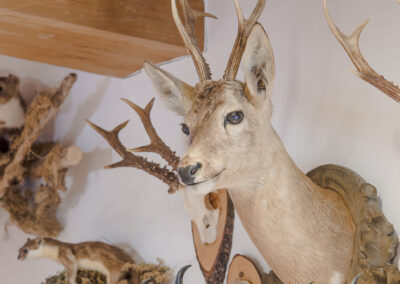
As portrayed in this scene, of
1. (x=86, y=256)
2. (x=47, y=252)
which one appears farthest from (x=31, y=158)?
(x=86, y=256)

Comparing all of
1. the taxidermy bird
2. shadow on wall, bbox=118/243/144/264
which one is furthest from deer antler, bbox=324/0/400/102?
the taxidermy bird

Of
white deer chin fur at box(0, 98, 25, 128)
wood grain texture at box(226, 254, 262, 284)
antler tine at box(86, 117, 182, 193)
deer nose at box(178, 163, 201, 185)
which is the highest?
white deer chin fur at box(0, 98, 25, 128)

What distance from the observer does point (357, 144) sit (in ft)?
5.57

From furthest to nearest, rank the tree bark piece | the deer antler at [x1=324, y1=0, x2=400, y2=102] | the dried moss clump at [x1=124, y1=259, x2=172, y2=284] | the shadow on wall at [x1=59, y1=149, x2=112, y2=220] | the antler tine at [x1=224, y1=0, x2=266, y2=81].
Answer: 1. the shadow on wall at [x1=59, y1=149, x2=112, y2=220]
2. the dried moss clump at [x1=124, y1=259, x2=172, y2=284]
3. the tree bark piece
4. the antler tine at [x1=224, y1=0, x2=266, y2=81]
5. the deer antler at [x1=324, y1=0, x2=400, y2=102]

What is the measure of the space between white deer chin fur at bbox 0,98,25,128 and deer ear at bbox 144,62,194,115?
1.72 meters

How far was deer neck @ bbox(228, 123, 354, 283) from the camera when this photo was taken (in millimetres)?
1521

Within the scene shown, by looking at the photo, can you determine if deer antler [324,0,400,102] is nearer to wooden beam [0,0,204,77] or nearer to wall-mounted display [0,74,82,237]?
wooden beam [0,0,204,77]

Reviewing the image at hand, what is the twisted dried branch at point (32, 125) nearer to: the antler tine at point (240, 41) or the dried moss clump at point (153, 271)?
the dried moss clump at point (153, 271)

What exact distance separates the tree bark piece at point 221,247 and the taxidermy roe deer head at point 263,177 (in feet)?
1.84

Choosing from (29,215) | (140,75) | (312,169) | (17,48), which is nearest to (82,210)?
(29,215)

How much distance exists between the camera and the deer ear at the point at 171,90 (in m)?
1.65

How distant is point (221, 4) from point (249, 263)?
1018mm

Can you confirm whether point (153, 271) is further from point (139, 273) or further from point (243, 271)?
point (243, 271)

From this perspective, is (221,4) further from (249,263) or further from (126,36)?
(249,263)
